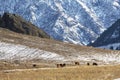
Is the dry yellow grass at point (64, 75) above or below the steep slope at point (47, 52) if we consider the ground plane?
above

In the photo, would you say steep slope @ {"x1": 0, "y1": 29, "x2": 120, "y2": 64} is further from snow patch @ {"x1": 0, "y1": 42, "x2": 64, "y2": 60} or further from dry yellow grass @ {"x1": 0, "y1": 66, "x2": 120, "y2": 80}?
dry yellow grass @ {"x1": 0, "y1": 66, "x2": 120, "y2": 80}

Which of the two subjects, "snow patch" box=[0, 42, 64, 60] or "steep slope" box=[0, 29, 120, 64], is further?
"steep slope" box=[0, 29, 120, 64]

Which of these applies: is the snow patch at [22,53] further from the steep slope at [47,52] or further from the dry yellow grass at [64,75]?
the dry yellow grass at [64,75]

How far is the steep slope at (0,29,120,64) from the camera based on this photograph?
10250 cm

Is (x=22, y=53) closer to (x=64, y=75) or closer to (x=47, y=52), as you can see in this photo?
(x=47, y=52)

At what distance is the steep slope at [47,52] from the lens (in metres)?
102

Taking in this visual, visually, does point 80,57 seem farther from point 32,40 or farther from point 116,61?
point 32,40

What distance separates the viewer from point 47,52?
10762 cm

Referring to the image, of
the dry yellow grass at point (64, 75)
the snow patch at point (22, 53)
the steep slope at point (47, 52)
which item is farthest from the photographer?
the steep slope at point (47, 52)

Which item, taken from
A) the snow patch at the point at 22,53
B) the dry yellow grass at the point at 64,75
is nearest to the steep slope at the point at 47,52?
the snow patch at the point at 22,53

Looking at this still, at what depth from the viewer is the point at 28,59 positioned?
10081cm

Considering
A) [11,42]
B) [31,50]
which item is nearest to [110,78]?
[31,50]

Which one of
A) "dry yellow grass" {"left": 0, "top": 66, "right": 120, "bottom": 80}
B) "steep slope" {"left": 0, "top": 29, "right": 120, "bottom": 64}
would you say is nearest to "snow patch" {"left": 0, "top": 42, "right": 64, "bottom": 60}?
"steep slope" {"left": 0, "top": 29, "right": 120, "bottom": 64}

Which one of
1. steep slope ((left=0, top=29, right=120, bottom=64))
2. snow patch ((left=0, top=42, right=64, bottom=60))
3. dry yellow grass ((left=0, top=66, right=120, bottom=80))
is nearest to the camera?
dry yellow grass ((left=0, top=66, right=120, bottom=80))
